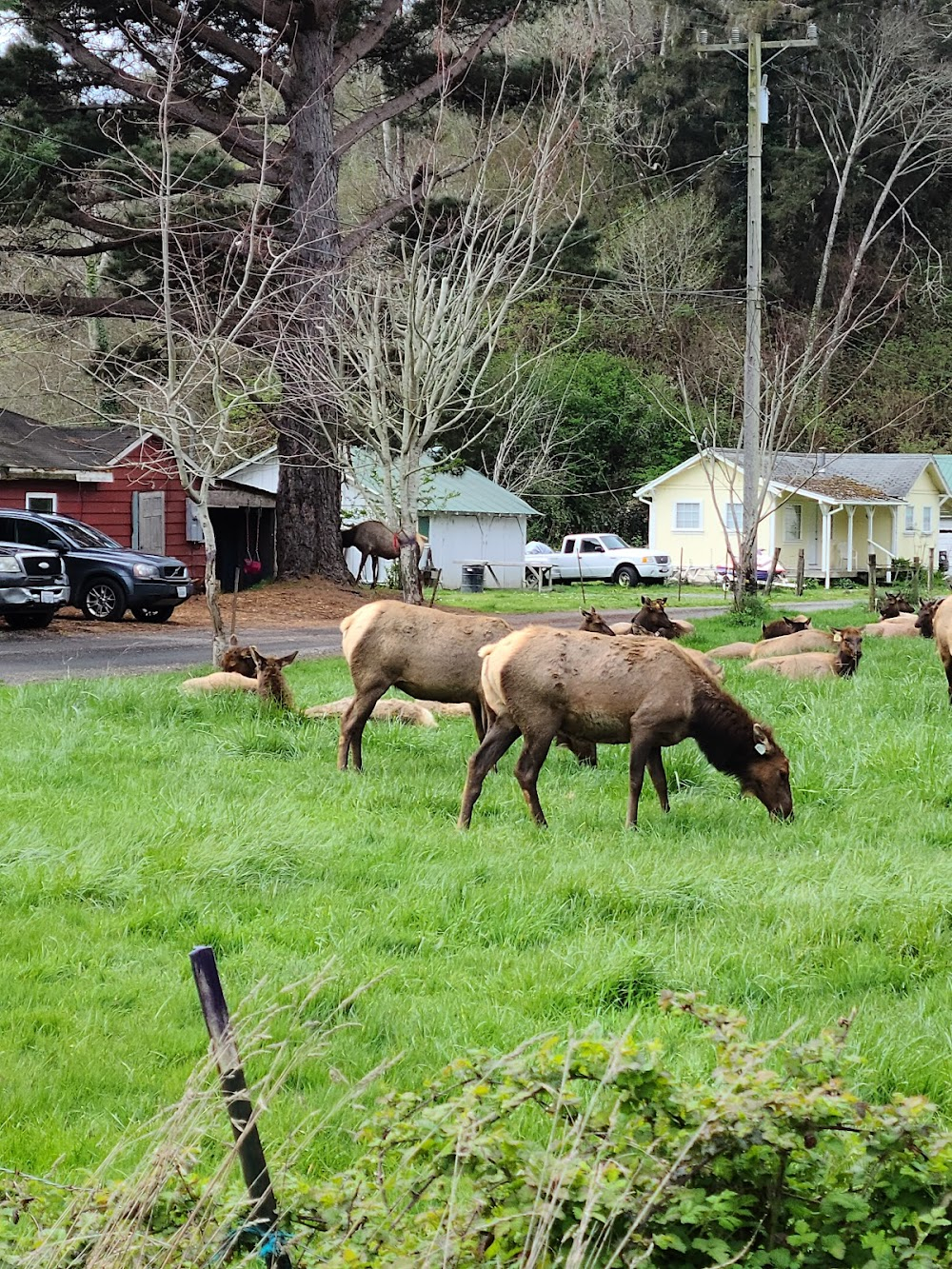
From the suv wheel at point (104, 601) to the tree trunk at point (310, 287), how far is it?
3.98m

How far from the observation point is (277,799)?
9.69 metres

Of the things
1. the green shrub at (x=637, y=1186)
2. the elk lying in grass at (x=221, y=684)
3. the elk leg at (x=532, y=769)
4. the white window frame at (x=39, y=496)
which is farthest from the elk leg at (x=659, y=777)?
the white window frame at (x=39, y=496)

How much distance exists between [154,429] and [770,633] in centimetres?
903

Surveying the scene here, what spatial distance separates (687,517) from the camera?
53719 mm

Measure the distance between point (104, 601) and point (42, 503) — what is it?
18.7 feet

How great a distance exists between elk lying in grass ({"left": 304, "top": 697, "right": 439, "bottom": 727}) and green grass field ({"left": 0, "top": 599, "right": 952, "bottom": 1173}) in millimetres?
1360

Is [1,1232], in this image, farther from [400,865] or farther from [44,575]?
[44,575]

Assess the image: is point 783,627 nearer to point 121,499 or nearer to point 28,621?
point 28,621

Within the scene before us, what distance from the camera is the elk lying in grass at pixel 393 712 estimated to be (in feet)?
44.0

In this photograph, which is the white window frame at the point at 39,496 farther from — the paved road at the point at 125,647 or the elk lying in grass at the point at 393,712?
the elk lying in grass at the point at 393,712

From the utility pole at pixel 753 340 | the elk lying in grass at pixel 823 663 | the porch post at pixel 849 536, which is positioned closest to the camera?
the elk lying in grass at pixel 823 663

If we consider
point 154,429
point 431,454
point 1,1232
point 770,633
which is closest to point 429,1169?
point 1,1232

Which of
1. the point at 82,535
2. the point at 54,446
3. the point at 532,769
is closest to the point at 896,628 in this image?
the point at 532,769

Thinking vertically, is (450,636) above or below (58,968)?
above
